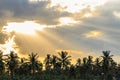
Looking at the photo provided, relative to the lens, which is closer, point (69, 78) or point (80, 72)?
point (69, 78)

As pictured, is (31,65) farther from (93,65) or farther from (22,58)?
(93,65)

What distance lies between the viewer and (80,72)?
15025cm

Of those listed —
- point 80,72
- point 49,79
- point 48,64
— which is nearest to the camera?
point 49,79

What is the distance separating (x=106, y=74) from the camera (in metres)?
129

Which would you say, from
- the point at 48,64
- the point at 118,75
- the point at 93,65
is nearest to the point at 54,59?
the point at 48,64

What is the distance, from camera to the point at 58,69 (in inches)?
6029

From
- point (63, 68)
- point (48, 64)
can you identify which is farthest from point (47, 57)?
point (63, 68)

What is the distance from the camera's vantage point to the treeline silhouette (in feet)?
410

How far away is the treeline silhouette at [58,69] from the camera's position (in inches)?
4919

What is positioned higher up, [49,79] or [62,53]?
[62,53]

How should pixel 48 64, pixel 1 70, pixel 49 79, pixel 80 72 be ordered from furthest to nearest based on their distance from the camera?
pixel 48 64 → pixel 80 72 → pixel 1 70 → pixel 49 79

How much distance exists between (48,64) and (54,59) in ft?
23.4

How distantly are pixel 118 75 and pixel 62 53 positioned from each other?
28.7 m

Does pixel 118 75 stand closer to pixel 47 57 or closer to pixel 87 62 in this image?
pixel 87 62
